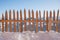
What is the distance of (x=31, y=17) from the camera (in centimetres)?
793

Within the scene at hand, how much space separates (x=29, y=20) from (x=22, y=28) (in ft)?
2.60

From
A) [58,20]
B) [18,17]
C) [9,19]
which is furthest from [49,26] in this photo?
[9,19]

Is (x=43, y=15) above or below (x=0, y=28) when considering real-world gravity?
above

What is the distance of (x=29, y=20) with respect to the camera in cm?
780

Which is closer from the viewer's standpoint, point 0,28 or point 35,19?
point 35,19

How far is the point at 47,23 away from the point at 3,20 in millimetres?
3026

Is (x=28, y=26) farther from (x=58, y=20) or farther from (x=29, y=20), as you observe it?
(x=58, y=20)

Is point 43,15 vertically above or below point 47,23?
above

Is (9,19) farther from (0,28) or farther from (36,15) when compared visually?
(36,15)

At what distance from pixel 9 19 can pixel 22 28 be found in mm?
1092

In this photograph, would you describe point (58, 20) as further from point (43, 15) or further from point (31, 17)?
point (31, 17)

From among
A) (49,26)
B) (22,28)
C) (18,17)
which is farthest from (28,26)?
(49,26)

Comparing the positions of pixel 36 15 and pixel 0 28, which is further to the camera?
pixel 0 28

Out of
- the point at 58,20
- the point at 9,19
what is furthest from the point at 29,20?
the point at 58,20
